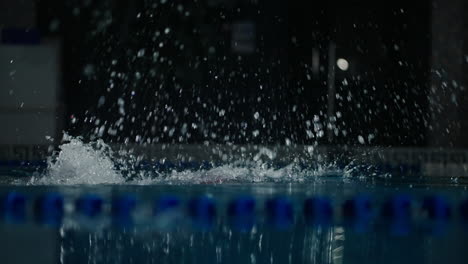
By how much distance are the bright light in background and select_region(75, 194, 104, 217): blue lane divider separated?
3.73 m

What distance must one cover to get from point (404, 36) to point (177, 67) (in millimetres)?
2062

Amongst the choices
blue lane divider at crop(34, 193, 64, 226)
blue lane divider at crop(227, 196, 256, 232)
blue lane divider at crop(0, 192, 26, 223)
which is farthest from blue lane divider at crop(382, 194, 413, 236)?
blue lane divider at crop(0, 192, 26, 223)

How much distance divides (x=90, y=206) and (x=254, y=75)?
11.7ft

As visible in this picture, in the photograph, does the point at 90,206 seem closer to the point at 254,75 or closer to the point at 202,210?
the point at 202,210

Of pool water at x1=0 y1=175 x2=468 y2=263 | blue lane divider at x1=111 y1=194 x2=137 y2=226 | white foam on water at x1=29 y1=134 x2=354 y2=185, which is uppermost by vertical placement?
white foam on water at x1=29 y1=134 x2=354 y2=185

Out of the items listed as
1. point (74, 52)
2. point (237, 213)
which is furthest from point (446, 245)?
point (74, 52)

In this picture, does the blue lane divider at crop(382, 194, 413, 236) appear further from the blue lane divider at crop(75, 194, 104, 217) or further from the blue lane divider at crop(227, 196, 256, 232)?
the blue lane divider at crop(75, 194, 104, 217)

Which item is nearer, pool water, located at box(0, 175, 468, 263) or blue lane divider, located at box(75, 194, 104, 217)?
pool water, located at box(0, 175, 468, 263)

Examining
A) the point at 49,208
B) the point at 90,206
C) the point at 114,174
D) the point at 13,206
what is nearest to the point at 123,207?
the point at 90,206

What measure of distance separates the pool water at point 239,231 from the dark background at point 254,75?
2.69 m

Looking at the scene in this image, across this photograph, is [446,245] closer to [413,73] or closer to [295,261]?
[295,261]

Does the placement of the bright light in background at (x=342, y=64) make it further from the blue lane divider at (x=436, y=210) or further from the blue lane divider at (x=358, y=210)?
the blue lane divider at (x=358, y=210)

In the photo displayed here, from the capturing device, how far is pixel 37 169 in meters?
5.06

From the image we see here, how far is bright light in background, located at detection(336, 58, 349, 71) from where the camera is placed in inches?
247
